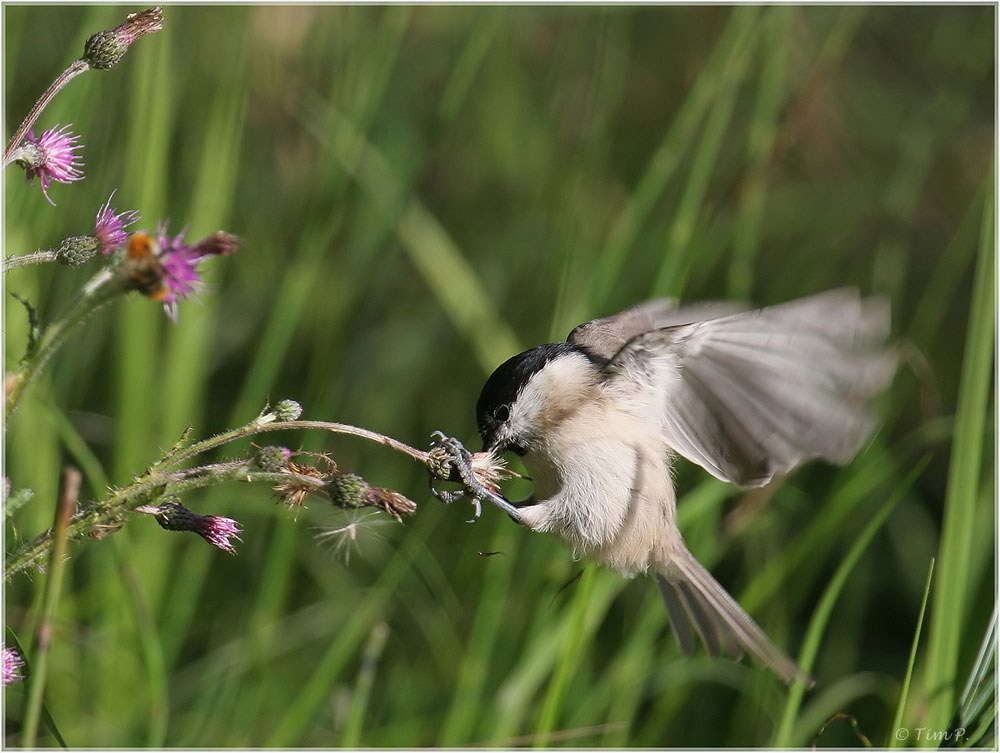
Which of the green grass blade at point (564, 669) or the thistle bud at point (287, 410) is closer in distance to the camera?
the thistle bud at point (287, 410)

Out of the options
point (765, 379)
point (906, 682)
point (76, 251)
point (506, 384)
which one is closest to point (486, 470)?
point (506, 384)

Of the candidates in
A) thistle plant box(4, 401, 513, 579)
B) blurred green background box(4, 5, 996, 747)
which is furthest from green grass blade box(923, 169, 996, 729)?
thistle plant box(4, 401, 513, 579)

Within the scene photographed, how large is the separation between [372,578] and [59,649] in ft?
3.60

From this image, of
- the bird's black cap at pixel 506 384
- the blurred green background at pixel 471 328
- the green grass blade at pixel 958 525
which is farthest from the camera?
the blurred green background at pixel 471 328

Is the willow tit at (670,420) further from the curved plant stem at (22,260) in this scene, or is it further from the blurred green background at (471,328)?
the curved plant stem at (22,260)

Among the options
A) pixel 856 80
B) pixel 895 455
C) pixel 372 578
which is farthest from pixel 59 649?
pixel 856 80

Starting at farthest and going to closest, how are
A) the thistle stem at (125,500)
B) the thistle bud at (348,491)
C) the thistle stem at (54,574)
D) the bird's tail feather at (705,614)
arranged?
the bird's tail feather at (705,614) < the thistle bud at (348,491) < the thistle stem at (125,500) < the thistle stem at (54,574)

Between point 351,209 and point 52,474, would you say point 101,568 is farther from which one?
point 351,209

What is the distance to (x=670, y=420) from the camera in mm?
2195

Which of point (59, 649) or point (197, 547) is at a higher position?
point (197, 547)

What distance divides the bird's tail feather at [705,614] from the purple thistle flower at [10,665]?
4.54 feet

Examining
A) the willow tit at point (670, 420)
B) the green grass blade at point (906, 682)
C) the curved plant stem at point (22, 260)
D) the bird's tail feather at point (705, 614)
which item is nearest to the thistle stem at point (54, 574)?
the curved plant stem at point (22, 260)

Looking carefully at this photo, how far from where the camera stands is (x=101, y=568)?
2.68 meters

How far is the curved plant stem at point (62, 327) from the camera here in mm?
1137
